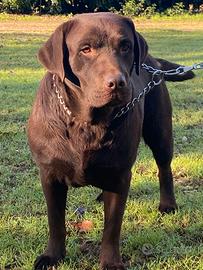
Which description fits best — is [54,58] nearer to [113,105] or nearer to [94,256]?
[113,105]

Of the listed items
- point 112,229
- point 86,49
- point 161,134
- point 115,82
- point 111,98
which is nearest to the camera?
point 115,82

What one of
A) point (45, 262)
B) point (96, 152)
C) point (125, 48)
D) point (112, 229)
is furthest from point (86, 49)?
point (45, 262)

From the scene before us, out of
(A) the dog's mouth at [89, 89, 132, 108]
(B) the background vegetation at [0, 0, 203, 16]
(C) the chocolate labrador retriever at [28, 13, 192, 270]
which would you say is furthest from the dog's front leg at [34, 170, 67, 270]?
(B) the background vegetation at [0, 0, 203, 16]

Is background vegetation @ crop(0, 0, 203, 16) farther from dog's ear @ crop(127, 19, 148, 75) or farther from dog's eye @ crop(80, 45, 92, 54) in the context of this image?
dog's eye @ crop(80, 45, 92, 54)

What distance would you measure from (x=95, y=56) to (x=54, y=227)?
124cm

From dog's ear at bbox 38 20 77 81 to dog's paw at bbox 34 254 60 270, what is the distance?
1227 mm

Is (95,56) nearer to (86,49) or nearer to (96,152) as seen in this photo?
(86,49)

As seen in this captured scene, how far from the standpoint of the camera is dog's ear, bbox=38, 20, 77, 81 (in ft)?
11.4

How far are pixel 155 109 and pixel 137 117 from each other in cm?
89

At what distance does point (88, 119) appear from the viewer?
3639mm

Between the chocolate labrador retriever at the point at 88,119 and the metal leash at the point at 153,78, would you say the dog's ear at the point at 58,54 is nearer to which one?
the chocolate labrador retriever at the point at 88,119

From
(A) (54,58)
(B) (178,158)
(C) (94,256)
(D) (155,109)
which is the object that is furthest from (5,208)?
(B) (178,158)

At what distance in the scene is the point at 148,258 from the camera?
411 centimetres

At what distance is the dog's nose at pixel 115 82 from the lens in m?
3.22
